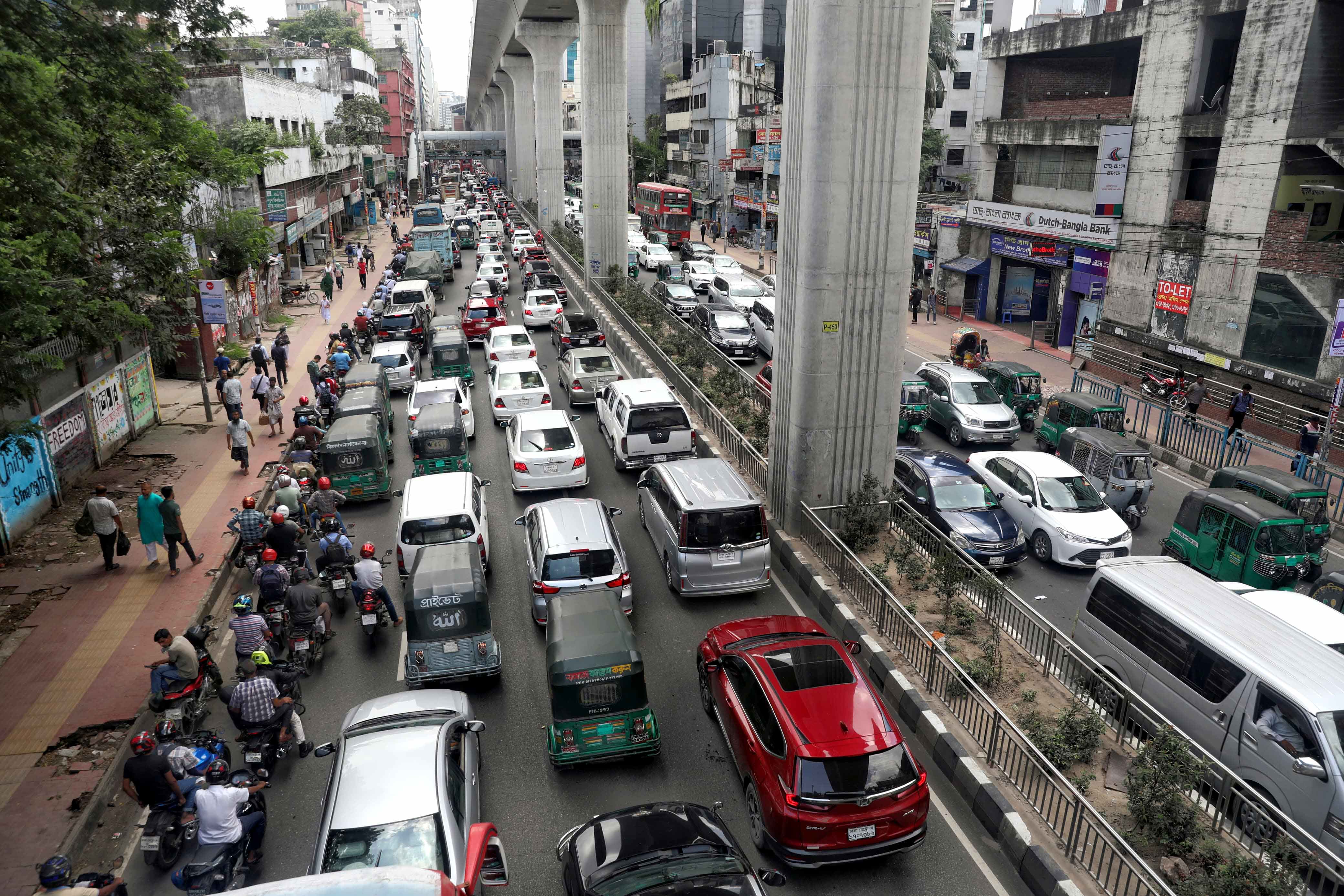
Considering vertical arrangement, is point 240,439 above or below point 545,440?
below

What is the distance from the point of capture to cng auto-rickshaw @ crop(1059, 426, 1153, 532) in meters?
17.6

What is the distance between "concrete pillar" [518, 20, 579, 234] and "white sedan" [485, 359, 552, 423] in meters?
35.6

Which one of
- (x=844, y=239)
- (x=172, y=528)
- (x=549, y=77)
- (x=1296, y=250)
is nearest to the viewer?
(x=844, y=239)

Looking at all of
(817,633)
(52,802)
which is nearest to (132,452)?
(52,802)

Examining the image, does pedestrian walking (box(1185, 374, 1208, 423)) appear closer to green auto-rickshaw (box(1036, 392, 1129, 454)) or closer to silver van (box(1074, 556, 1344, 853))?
green auto-rickshaw (box(1036, 392, 1129, 454))

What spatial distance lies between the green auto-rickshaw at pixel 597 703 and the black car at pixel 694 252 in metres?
42.5

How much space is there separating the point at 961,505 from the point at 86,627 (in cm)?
1451

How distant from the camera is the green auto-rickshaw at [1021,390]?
2419 centimetres

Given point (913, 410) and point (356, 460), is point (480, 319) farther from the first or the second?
point (913, 410)

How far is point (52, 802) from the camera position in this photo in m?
9.68

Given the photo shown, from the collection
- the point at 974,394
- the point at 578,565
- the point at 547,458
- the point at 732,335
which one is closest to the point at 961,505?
the point at 578,565

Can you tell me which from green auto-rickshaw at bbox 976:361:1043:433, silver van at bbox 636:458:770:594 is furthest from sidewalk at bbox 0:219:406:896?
green auto-rickshaw at bbox 976:361:1043:433

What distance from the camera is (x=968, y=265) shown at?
40062mm

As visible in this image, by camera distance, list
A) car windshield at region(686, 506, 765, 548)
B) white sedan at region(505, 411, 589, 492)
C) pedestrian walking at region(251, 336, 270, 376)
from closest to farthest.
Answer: car windshield at region(686, 506, 765, 548) < white sedan at region(505, 411, 589, 492) < pedestrian walking at region(251, 336, 270, 376)
